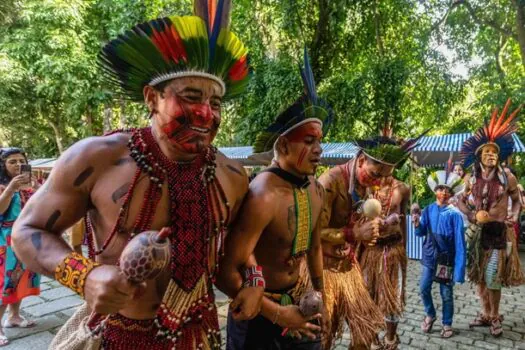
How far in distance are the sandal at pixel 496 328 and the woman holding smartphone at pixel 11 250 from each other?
561 cm

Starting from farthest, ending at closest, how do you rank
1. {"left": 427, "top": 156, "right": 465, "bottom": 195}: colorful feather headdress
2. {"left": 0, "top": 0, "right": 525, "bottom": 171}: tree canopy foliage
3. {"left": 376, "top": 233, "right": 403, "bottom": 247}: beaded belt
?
{"left": 0, "top": 0, "right": 525, "bottom": 171}: tree canopy foliage → {"left": 427, "top": 156, "right": 465, "bottom": 195}: colorful feather headdress → {"left": 376, "top": 233, "right": 403, "bottom": 247}: beaded belt

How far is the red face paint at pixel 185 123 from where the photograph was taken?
1.56 meters

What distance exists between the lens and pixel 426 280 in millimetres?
4902

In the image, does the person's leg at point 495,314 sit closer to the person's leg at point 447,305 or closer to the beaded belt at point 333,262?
the person's leg at point 447,305

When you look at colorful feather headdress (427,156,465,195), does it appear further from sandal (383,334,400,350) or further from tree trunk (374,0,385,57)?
tree trunk (374,0,385,57)

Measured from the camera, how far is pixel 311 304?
211 cm

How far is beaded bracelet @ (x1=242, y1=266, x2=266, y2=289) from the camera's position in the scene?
6.52 ft

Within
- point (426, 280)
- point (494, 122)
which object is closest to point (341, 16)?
point (494, 122)

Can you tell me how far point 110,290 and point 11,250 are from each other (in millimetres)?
4230

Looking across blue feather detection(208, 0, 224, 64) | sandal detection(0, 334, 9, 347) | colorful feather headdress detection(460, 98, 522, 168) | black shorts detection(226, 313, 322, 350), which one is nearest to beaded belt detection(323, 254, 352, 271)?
black shorts detection(226, 313, 322, 350)

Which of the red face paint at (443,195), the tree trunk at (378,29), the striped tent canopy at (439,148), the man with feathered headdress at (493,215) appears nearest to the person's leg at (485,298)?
the man with feathered headdress at (493,215)

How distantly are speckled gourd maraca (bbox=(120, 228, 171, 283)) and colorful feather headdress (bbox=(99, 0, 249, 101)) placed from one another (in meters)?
0.72

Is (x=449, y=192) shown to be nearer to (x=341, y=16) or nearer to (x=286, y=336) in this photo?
(x=286, y=336)

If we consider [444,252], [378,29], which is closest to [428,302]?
[444,252]
